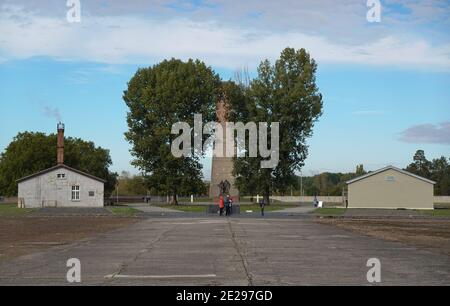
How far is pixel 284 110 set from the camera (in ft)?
268

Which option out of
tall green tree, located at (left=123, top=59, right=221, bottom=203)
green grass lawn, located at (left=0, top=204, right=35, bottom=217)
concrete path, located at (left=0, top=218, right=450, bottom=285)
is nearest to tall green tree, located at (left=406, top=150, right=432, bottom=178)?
tall green tree, located at (left=123, top=59, right=221, bottom=203)

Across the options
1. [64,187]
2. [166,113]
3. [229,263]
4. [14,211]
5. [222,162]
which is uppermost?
[166,113]

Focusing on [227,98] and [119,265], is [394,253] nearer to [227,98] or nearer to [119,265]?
[119,265]

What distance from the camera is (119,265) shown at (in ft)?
57.5

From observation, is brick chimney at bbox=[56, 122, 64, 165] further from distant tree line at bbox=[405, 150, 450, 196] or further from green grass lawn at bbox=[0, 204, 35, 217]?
distant tree line at bbox=[405, 150, 450, 196]

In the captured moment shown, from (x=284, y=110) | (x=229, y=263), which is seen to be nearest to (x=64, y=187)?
(x=284, y=110)

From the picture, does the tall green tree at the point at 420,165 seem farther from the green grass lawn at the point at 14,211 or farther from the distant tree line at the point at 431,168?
the green grass lawn at the point at 14,211

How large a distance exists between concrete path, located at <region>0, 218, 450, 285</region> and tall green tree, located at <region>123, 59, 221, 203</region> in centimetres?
5587

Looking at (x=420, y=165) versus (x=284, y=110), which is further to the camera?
(x=420, y=165)

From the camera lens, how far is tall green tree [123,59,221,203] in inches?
3282

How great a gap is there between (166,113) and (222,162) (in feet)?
53.6

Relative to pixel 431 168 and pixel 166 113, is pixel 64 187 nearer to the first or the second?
pixel 166 113

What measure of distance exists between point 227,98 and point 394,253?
66970 mm
